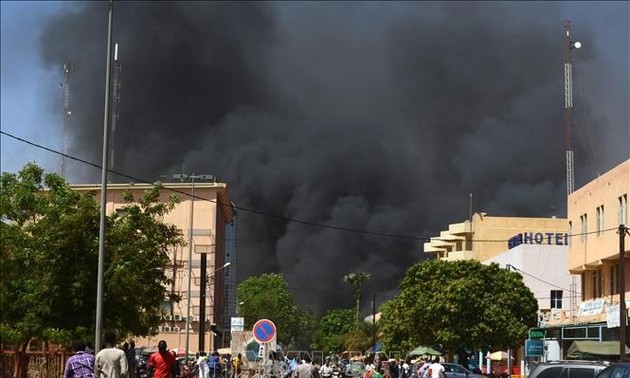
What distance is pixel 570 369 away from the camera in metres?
22.5

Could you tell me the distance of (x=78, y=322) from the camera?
2956cm

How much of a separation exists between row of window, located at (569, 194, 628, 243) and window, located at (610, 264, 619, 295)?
2289 mm

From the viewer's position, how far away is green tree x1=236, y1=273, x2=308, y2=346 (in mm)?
135125

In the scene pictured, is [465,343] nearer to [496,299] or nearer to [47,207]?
[496,299]

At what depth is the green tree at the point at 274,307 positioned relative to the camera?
135 metres

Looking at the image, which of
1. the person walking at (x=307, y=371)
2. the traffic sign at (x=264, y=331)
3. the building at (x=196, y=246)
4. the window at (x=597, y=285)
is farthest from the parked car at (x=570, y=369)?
the building at (x=196, y=246)

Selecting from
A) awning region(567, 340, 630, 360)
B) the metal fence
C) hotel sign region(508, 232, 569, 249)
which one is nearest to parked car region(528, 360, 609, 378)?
the metal fence

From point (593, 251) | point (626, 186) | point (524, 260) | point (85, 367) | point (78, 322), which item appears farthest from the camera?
point (524, 260)

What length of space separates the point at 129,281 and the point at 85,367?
13224 millimetres

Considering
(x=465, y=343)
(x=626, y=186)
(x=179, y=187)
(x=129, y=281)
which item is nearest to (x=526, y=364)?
(x=465, y=343)

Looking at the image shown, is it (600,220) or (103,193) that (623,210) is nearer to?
(600,220)

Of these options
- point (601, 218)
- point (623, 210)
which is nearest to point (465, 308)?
point (601, 218)

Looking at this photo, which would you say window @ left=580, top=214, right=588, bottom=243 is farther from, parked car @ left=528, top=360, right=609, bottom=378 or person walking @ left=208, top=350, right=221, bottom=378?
parked car @ left=528, top=360, right=609, bottom=378

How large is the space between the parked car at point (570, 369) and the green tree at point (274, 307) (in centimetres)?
10852
